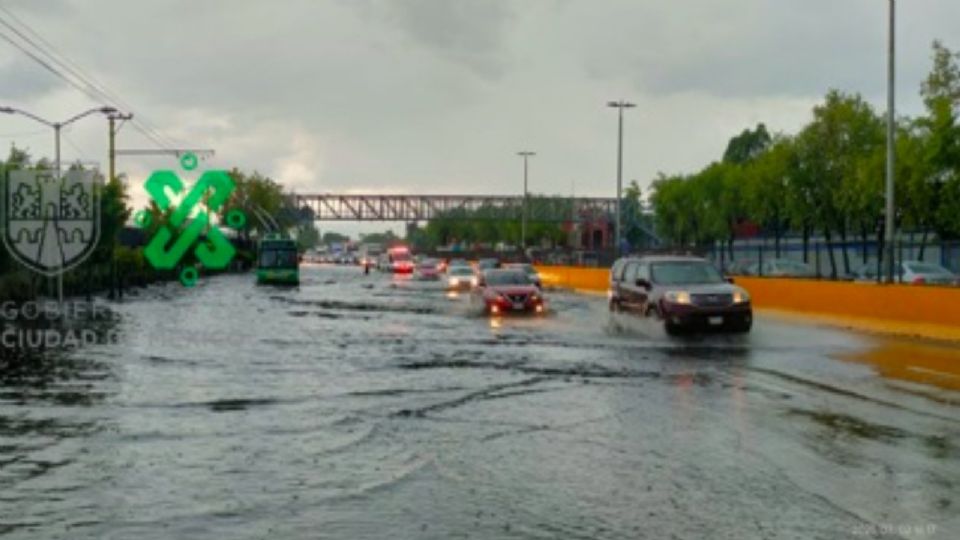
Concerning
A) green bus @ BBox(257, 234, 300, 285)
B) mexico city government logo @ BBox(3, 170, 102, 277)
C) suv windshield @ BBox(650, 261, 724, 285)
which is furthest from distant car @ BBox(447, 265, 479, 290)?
suv windshield @ BBox(650, 261, 724, 285)

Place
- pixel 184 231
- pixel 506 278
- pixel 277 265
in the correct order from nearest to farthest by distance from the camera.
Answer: pixel 506 278, pixel 277 265, pixel 184 231

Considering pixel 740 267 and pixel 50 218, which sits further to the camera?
pixel 740 267

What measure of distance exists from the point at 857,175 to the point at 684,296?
33462 millimetres

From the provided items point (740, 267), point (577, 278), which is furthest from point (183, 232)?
point (740, 267)

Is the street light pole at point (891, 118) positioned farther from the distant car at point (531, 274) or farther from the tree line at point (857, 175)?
the distant car at point (531, 274)

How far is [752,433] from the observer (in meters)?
11.6

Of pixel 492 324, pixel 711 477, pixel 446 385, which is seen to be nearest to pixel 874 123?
pixel 492 324

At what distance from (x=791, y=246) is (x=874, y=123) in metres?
18.5

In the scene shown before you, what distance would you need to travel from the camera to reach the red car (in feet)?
117

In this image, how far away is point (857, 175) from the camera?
181 ft

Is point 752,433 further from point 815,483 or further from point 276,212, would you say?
point 276,212

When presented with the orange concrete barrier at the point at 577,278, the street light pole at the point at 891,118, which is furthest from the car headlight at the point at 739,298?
the orange concrete barrier at the point at 577,278

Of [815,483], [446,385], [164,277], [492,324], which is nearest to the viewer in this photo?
[815,483]

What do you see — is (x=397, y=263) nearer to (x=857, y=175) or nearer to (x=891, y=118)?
(x=857, y=175)
